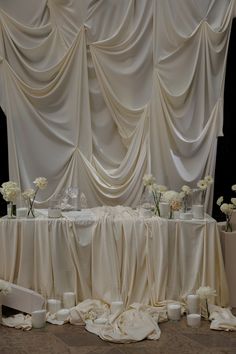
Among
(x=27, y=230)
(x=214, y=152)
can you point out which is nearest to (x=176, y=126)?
(x=214, y=152)

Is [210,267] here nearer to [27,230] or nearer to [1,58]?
[27,230]

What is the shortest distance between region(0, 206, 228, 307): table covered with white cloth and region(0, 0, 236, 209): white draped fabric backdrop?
79 cm

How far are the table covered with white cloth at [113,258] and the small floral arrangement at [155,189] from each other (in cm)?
32

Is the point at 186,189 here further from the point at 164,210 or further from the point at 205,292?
the point at 205,292

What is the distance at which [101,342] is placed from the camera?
3887mm

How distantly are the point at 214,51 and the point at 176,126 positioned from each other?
83 cm

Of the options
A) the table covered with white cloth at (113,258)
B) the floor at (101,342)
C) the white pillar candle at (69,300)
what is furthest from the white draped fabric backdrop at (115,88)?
the floor at (101,342)

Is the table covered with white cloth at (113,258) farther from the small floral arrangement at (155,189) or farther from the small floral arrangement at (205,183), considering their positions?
the small floral arrangement at (205,183)

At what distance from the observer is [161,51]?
5.29 m

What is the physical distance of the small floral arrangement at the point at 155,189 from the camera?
4816 mm

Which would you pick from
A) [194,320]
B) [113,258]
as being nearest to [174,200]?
[113,258]

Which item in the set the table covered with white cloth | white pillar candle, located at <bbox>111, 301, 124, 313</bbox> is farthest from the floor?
the table covered with white cloth

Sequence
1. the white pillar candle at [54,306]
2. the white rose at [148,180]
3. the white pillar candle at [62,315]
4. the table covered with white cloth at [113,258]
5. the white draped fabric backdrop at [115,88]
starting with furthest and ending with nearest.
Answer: the white draped fabric backdrop at [115,88], the white rose at [148,180], the table covered with white cloth at [113,258], the white pillar candle at [54,306], the white pillar candle at [62,315]

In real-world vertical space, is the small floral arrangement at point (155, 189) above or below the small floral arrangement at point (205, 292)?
above
